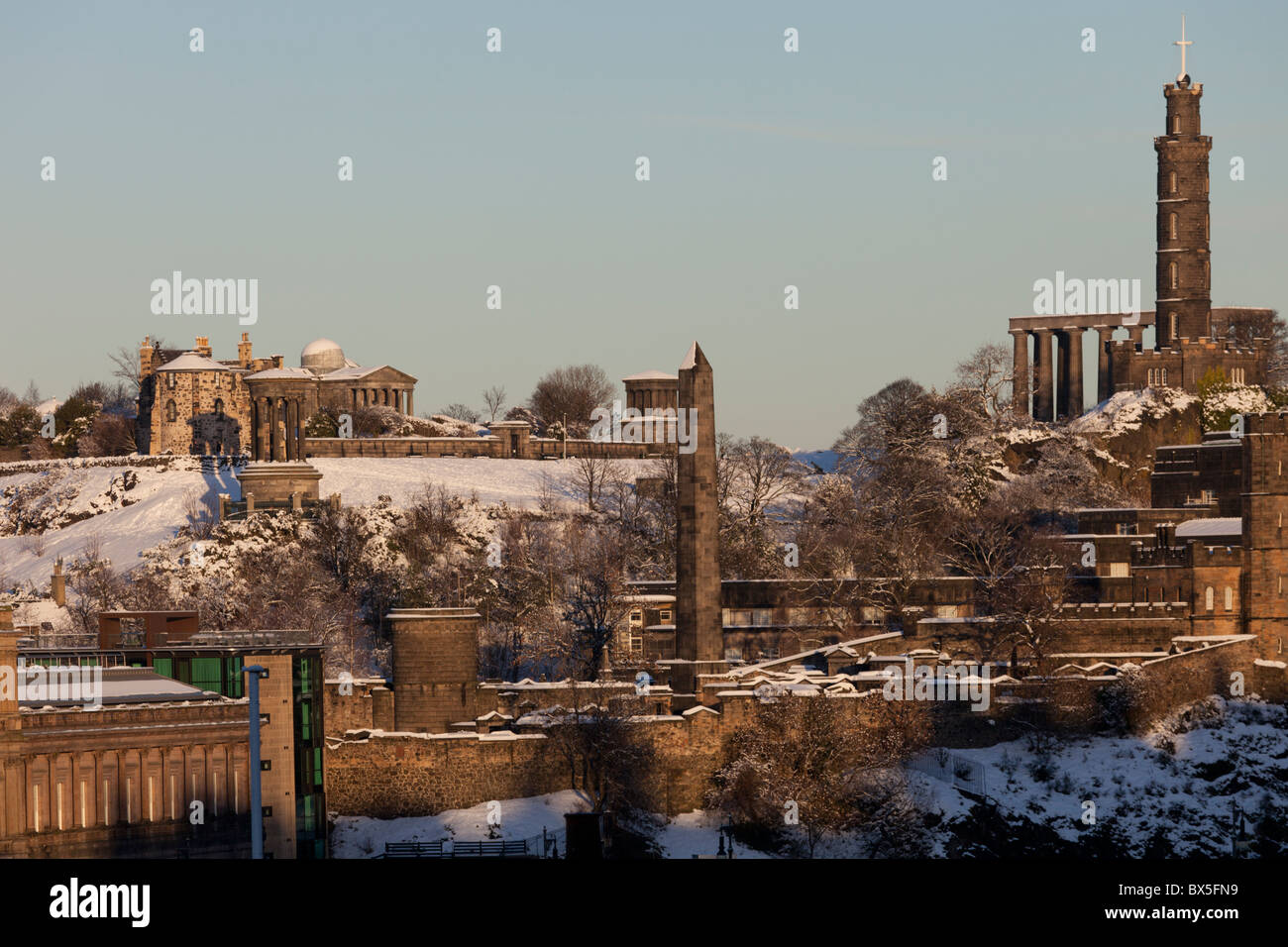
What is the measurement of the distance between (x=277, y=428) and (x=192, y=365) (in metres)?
18.5

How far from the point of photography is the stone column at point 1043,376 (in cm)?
10356

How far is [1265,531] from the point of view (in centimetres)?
6494

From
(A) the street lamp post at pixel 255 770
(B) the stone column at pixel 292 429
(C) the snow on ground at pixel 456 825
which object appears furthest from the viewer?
(B) the stone column at pixel 292 429

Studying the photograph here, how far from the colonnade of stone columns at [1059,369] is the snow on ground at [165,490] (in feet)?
61.5

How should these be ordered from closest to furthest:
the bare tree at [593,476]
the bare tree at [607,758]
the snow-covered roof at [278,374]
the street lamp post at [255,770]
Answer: the street lamp post at [255,770] → the bare tree at [607,758] → the snow-covered roof at [278,374] → the bare tree at [593,476]

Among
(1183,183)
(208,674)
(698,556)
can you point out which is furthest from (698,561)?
(1183,183)

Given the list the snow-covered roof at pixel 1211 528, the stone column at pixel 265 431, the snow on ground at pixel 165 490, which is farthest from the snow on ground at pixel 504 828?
the stone column at pixel 265 431

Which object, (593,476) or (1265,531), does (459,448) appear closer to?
(593,476)

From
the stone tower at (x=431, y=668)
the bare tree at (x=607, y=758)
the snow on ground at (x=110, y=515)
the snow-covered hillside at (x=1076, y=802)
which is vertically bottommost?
the snow-covered hillside at (x=1076, y=802)

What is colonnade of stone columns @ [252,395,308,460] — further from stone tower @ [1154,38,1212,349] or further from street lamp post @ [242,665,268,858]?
street lamp post @ [242,665,268,858]

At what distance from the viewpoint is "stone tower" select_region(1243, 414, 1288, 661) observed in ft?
212

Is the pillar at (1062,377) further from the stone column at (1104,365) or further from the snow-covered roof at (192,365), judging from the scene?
the snow-covered roof at (192,365)

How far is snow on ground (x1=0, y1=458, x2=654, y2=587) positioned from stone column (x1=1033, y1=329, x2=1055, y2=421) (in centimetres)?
1945
